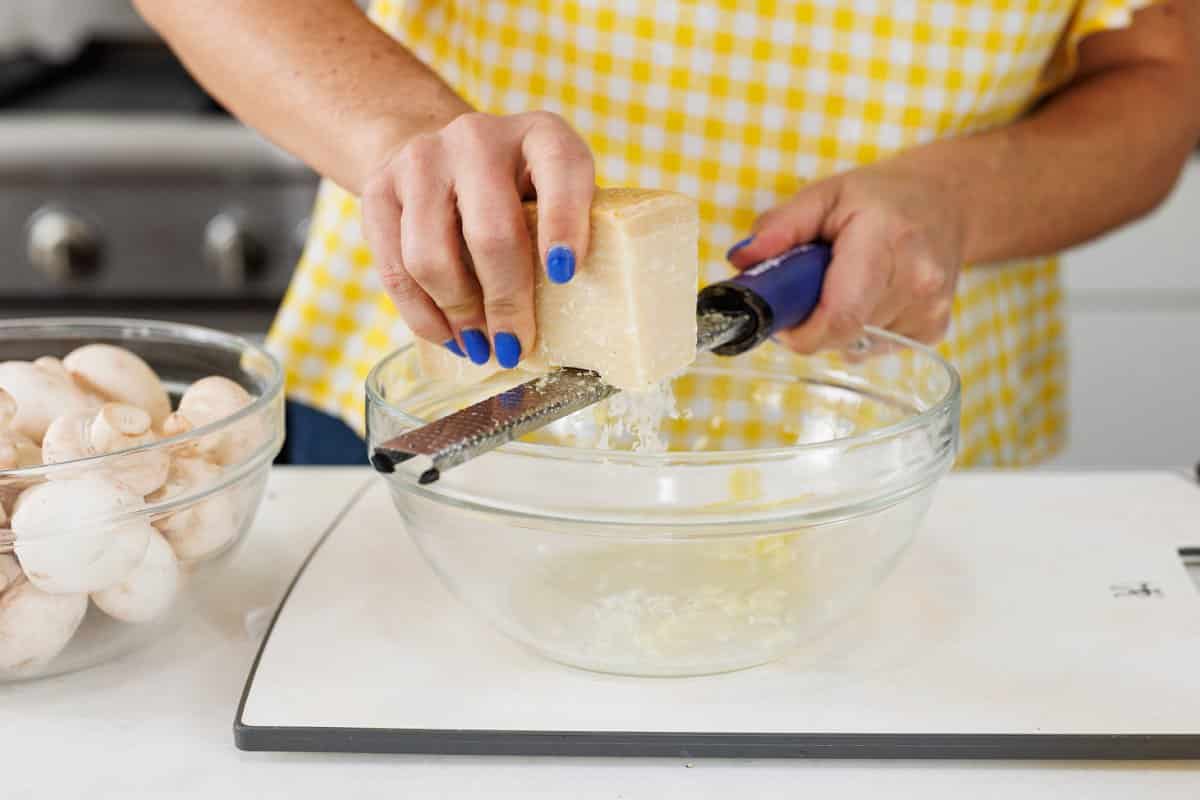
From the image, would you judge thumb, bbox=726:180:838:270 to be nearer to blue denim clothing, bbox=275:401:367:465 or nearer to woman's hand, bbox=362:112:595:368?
woman's hand, bbox=362:112:595:368

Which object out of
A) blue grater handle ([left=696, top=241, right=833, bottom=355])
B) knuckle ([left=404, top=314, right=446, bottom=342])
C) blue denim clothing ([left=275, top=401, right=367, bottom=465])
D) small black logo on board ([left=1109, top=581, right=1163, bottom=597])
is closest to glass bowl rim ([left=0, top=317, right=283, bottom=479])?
knuckle ([left=404, top=314, right=446, bottom=342])

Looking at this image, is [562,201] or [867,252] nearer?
[562,201]

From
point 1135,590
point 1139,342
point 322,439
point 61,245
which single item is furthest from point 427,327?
point 1139,342

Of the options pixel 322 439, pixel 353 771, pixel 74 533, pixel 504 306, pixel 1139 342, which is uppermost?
pixel 504 306

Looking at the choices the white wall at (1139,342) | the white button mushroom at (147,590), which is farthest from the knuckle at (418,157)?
the white wall at (1139,342)

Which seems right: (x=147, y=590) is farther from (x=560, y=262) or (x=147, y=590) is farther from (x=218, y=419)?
(x=560, y=262)

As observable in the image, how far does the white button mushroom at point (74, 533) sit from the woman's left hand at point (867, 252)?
1.49ft

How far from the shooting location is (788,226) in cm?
90

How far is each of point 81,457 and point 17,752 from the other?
0.15m

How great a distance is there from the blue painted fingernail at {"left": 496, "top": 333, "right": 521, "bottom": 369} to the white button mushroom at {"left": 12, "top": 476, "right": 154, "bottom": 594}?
0.20m

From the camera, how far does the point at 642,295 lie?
636 mm

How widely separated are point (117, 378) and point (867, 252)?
50cm

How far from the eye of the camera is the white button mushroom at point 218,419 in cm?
70

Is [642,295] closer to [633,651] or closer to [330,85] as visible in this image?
[633,651]
